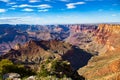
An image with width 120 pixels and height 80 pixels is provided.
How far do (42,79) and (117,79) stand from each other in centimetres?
7457

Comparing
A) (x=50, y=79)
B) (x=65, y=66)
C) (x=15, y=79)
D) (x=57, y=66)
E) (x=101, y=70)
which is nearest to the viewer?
(x=50, y=79)

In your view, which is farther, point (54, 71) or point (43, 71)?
point (54, 71)

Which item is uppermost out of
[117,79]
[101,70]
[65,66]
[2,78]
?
[2,78]

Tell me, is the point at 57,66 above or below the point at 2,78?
below

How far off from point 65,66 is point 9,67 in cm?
2075

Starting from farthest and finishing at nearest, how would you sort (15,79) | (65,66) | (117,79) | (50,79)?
1. (117,79)
2. (65,66)
3. (15,79)
4. (50,79)

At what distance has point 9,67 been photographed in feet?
183

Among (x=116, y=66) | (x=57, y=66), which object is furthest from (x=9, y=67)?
(x=116, y=66)

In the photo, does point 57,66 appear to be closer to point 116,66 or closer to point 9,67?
point 9,67

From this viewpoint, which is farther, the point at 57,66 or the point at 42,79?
the point at 57,66

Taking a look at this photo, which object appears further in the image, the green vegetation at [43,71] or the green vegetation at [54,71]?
the green vegetation at [43,71]

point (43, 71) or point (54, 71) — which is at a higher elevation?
point (43, 71)

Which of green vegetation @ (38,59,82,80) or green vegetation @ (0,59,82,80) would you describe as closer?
green vegetation @ (38,59,82,80)

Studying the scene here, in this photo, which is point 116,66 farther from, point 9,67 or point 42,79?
point 42,79
